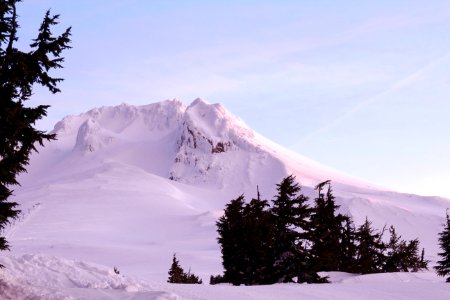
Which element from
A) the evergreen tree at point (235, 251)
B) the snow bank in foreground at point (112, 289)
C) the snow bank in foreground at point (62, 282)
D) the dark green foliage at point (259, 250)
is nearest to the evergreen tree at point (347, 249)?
the evergreen tree at point (235, 251)

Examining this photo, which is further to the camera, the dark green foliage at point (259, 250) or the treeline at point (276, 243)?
the dark green foliage at point (259, 250)

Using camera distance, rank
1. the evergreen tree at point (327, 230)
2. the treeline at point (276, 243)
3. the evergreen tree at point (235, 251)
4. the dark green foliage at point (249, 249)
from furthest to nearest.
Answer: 1. the evergreen tree at point (327, 230)
2. the evergreen tree at point (235, 251)
3. the dark green foliage at point (249, 249)
4. the treeline at point (276, 243)

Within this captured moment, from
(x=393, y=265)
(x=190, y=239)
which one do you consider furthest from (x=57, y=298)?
(x=190, y=239)

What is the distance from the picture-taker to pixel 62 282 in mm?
15766

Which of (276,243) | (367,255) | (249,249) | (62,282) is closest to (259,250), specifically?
(249,249)

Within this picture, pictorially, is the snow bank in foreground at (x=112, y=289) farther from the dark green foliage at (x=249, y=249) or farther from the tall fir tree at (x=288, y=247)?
the dark green foliage at (x=249, y=249)

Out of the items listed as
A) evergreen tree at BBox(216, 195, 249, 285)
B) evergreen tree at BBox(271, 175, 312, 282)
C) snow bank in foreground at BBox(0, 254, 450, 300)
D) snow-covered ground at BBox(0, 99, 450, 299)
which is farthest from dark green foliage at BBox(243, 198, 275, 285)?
snow bank in foreground at BBox(0, 254, 450, 300)

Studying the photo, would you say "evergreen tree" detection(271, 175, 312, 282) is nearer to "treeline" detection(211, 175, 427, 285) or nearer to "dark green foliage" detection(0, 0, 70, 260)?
"treeline" detection(211, 175, 427, 285)

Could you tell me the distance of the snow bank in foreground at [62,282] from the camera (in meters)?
13.1

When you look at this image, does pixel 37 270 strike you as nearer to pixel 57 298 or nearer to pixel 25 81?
pixel 57 298

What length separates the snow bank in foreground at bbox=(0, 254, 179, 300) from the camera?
1311 centimetres

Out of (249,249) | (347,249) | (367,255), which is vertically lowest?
(249,249)

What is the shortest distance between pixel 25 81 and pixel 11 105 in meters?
0.92

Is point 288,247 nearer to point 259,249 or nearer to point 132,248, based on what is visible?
point 259,249
